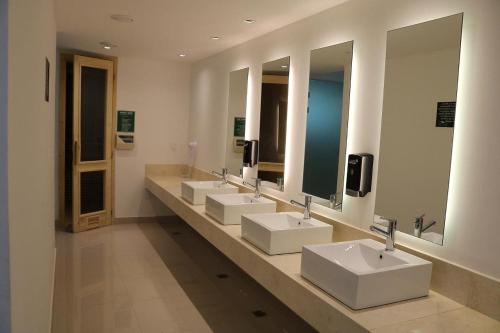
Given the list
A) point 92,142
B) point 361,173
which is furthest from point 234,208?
point 92,142

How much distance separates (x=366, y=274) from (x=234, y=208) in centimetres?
152

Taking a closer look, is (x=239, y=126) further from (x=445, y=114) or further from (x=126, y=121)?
(x=445, y=114)

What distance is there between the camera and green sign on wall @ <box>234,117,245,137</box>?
420 centimetres

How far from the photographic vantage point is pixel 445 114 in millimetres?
2000

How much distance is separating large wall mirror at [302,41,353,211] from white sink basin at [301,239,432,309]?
589 millimetres

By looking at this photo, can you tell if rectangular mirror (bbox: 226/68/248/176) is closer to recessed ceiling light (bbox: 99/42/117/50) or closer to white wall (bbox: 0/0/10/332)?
recessed ceiling light (bbox: 99/42/117/50)

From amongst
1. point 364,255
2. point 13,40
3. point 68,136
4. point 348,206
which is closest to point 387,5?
point 348,206

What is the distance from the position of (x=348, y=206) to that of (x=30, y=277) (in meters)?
1.90

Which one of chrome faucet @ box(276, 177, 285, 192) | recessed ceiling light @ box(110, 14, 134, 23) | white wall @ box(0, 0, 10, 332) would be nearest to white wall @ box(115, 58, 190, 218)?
recessed ceiling light @ box(110, 14, 134, 23)

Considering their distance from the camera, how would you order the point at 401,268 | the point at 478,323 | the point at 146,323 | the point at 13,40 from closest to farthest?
the point at 13,40, the point at 478,323, the point at 401,268, the point at 146,323

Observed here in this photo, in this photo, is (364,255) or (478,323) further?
(364,255)

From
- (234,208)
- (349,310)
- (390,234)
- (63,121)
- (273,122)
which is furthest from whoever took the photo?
(63,121)

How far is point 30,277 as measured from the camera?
1433 millimetres

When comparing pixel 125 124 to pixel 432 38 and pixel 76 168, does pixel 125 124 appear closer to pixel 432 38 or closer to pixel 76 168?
pixel 76 168
